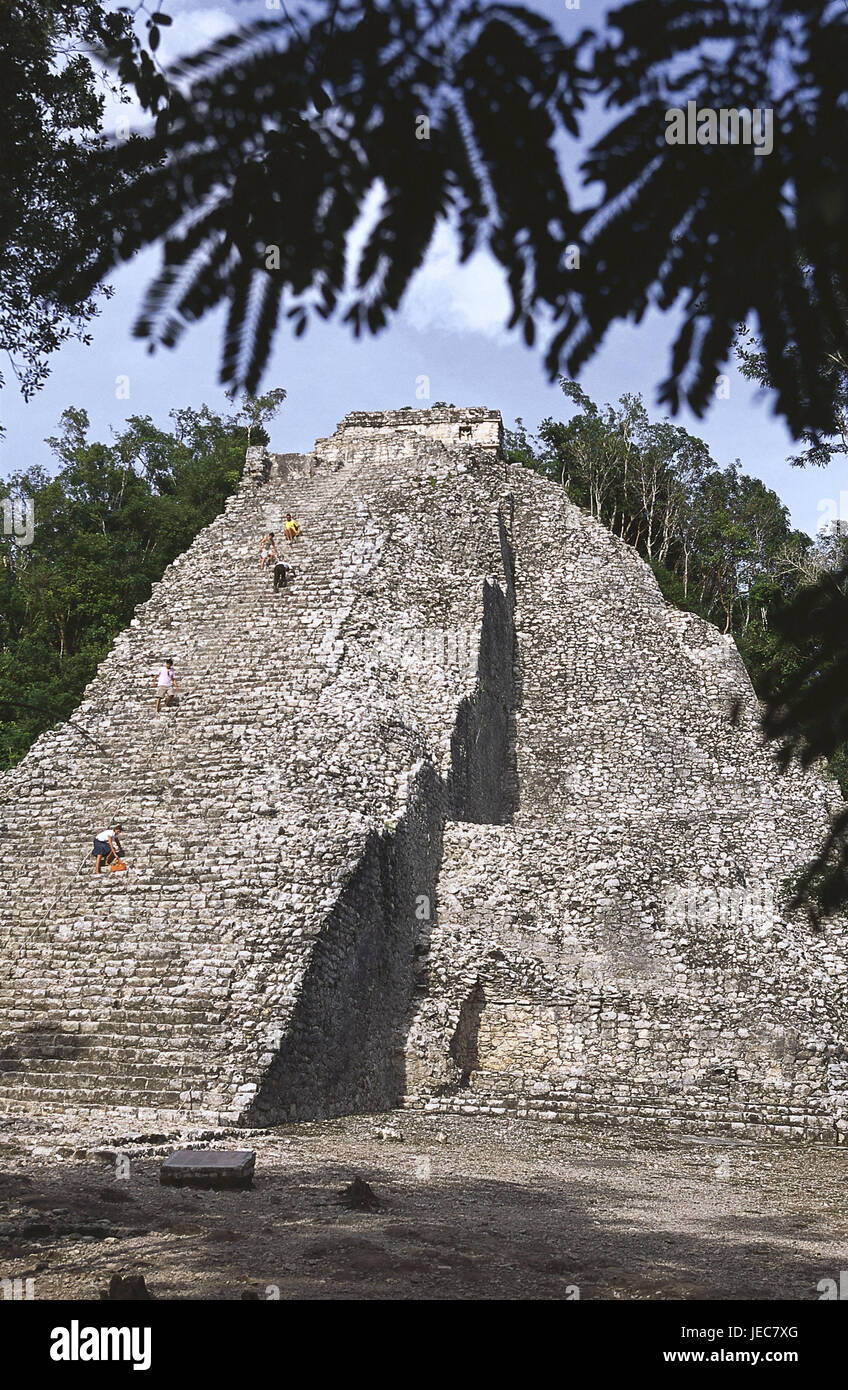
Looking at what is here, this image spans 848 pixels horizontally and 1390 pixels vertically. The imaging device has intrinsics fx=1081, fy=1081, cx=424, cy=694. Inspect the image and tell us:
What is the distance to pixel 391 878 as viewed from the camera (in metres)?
11.8

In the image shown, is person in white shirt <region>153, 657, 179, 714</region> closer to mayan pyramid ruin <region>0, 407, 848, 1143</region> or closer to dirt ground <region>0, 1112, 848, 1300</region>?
mayan pyramid ruin <region>0, 407, 848, 1143</region>

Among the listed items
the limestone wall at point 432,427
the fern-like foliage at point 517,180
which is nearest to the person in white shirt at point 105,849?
the fern-like foliage at point 517,180

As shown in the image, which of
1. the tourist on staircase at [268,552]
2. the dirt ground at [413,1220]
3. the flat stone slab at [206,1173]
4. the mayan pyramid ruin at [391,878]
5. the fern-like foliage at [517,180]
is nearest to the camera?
the fern-like foliage at [517,180]

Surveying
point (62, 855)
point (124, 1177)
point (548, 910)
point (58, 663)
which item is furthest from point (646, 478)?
point (124, 1177)

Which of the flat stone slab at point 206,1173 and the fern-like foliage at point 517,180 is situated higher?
the fern-like foliage at point 517,180

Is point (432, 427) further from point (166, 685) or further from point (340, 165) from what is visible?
point (340, 165)

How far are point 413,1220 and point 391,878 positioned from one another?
20.9 feet

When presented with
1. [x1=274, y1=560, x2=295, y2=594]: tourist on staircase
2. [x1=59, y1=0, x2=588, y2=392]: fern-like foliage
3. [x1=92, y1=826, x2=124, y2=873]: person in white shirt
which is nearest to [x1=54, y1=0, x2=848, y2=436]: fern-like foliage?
[x1=59, y1=0, x2=588, y2=392]: fern-like foliage

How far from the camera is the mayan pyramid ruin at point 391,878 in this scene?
31.3 feet

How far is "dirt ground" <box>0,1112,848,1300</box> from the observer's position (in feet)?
13.9

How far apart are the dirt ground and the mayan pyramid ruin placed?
1371 mm

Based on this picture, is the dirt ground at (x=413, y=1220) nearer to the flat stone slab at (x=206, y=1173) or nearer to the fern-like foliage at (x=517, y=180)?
the flat stone slab at (x=206, y=1173)

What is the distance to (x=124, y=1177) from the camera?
6.17 meters

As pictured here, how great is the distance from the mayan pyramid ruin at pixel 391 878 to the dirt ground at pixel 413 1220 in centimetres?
137
